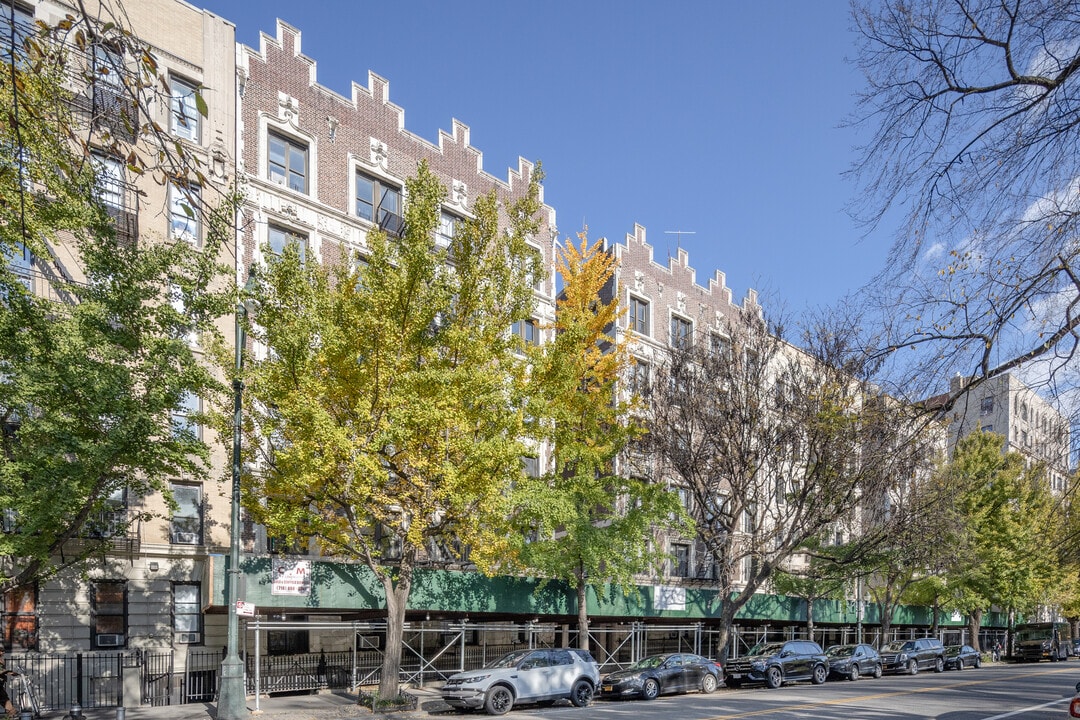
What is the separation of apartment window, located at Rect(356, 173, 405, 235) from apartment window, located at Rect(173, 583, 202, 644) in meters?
13.7

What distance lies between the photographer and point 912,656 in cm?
3794

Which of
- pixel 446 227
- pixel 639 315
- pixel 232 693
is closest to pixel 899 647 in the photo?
pixel 639 315

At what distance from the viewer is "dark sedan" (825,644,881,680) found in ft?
106

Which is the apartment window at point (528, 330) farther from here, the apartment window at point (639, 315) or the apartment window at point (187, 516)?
the apartment window at point (187, 516)

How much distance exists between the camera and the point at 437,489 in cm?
2002

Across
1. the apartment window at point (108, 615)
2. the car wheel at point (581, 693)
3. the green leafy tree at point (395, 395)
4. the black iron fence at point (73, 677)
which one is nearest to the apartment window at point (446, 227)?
the green leafy tree at point (395, 395)

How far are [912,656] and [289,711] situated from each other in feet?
96.9

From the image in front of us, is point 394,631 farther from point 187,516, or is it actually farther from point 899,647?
point 899,647

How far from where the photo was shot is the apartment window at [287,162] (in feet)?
92.4

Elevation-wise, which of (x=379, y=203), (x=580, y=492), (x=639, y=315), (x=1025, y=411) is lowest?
(x=580, y=492)

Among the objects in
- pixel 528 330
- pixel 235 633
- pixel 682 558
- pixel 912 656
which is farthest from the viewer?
pixel 682 558

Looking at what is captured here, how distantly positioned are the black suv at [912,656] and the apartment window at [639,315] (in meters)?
18.7

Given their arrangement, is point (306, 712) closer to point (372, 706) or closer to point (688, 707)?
point (372, 706)

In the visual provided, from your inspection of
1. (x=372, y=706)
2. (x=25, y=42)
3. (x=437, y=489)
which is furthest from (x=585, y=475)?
(x=25, y=42)
